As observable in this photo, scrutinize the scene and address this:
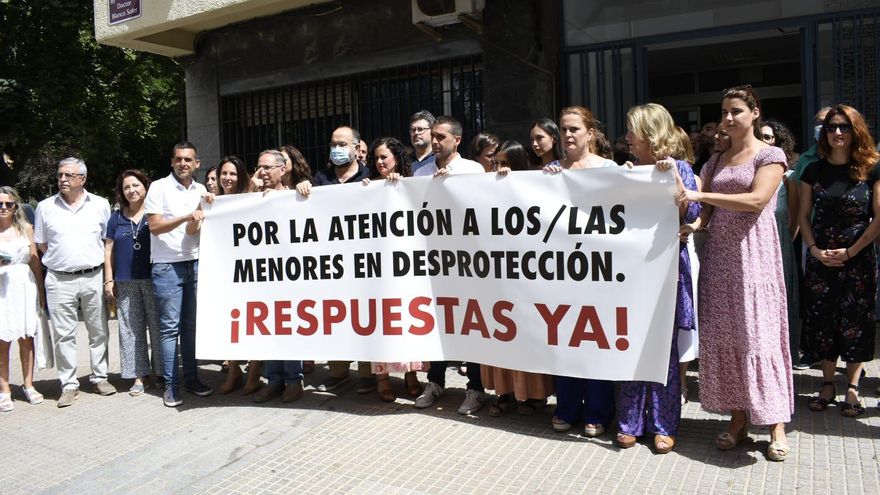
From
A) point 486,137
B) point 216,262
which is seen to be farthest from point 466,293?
point 216,262

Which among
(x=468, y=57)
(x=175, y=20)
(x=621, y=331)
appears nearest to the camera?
(x=621, y=331)

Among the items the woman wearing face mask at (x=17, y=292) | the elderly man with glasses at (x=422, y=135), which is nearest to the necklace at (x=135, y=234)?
the woman wearing face mask at (x=17, y=292)

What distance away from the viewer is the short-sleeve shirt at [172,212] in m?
5.20

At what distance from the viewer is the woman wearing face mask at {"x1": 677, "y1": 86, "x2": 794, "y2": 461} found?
11.7ft

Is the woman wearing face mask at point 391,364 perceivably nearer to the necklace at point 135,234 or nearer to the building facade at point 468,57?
the necklace at point 135,234

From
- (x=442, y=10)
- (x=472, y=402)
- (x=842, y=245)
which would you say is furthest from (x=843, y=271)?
(x=442, y=10)

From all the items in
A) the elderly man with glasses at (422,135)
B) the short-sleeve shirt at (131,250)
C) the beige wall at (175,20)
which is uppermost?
the beige wall at (175,20)

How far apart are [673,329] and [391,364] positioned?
6.17 ft

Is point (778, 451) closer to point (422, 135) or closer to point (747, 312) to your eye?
point (747, 312)

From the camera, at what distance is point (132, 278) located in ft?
18.3

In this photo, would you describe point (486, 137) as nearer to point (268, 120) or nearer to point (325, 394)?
point (325, 394)

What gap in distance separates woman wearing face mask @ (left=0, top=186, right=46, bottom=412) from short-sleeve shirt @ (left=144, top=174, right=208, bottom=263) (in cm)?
105

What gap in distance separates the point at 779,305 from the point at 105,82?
1451 cm

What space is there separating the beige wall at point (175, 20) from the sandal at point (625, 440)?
6.54 metres
